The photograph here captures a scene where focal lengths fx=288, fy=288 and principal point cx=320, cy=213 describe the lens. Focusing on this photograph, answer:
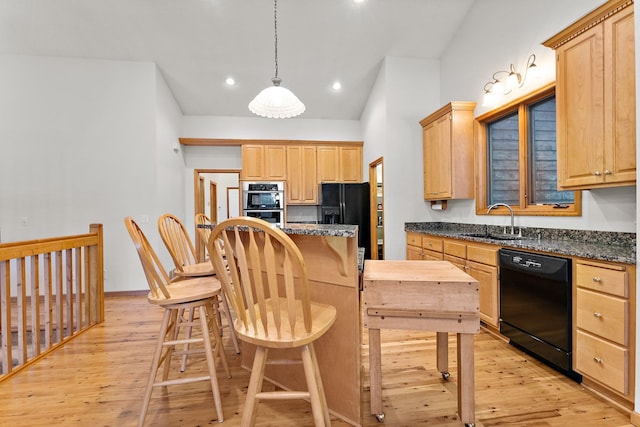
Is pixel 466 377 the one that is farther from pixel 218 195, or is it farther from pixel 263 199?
pixel 218 195

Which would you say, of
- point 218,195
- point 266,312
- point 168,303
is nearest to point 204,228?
point 168,303

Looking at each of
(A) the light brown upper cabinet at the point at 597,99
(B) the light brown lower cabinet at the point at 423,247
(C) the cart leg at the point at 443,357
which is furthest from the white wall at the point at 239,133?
(C) the cart leg at the point at 443,357

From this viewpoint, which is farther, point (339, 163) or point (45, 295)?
point (339, 163)

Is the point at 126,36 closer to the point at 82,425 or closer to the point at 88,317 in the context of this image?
the point at 88,317

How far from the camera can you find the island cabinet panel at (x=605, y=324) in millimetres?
1532

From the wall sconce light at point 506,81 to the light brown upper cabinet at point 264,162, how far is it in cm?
328

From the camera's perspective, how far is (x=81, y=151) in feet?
12.7

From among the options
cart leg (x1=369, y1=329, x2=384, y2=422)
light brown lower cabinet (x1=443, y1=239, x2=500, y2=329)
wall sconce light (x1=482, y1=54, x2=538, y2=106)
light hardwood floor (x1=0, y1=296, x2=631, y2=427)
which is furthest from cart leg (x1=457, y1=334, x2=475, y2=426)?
wall sconce light (x1=482, y1=54, x2=538, y2=106)

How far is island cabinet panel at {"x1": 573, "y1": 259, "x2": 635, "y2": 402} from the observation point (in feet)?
5.03

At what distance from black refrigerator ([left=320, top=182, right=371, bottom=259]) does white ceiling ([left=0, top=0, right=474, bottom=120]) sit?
5.86 ft

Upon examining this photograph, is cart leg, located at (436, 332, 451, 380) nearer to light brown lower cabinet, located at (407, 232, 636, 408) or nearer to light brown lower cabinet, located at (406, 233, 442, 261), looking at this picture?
light brown lower cabinet, located at (407, 232, 636, 408)

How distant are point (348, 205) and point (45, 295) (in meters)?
3.89

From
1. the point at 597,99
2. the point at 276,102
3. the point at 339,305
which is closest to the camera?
the point at 339,305

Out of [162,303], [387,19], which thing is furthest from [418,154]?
[162,303]
